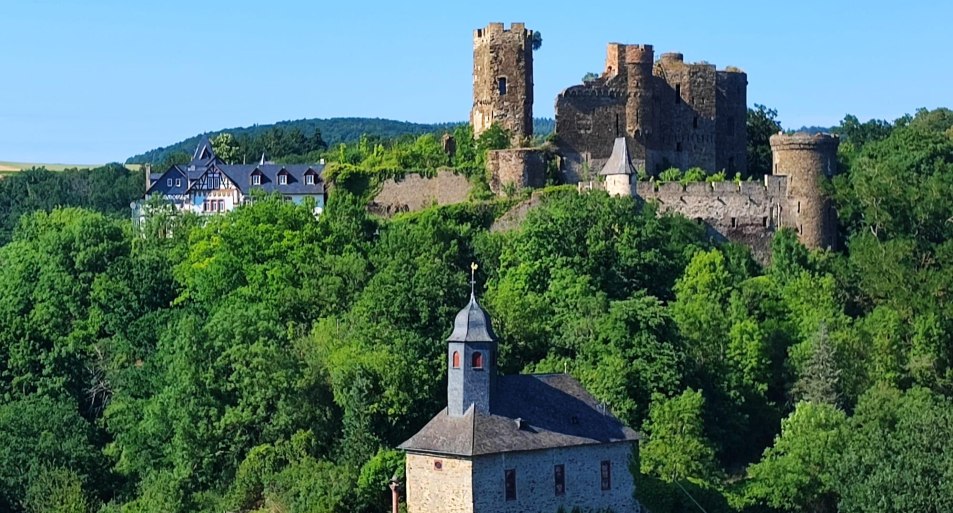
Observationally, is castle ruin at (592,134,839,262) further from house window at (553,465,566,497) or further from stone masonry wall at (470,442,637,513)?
house window at (553,465,566,497)

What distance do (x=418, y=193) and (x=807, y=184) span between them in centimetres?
1215

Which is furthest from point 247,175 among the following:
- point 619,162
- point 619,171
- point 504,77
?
point 619,171

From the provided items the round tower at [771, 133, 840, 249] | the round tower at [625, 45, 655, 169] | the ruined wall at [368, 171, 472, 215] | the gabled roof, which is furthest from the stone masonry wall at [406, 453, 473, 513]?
the gabled roof

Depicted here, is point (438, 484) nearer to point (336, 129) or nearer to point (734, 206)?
Result: point (734, 206)

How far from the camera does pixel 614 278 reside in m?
57.9

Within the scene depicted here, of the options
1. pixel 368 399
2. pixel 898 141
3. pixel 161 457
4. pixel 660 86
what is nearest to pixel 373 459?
pixel 368 399

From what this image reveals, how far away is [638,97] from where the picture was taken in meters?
63.3

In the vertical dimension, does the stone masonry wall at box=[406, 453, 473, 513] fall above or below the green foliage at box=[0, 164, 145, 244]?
below

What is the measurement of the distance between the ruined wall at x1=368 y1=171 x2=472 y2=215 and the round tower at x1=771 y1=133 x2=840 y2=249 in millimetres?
9800

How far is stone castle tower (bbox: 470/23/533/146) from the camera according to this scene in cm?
6319

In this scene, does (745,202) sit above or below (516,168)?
below

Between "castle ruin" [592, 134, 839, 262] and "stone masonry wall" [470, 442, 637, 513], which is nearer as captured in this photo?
"stone masonry wall" [470, 442, 637, 513]

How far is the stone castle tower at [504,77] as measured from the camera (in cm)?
6319

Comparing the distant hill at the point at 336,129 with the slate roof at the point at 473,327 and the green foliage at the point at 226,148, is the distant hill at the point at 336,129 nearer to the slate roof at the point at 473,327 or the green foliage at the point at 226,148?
the green foliage at the point at 226,148
